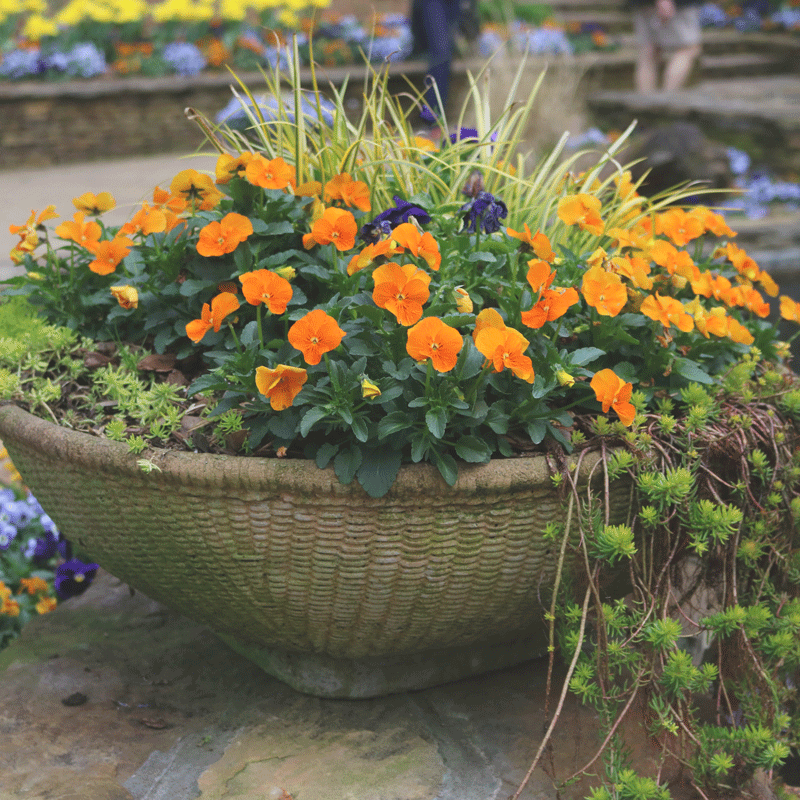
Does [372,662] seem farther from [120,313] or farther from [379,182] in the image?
[379,182]

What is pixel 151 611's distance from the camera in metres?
1.91

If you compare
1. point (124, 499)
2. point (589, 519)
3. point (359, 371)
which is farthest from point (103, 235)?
point (589, 519)

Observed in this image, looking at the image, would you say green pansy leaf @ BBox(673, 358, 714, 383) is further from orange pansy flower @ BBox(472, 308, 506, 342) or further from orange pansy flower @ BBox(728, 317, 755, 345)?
orange pansy flower @ BBox(472, 308, 506, 342)

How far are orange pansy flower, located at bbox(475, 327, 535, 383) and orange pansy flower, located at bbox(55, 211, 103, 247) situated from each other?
0.81 m

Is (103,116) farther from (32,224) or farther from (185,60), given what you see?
(32,224)

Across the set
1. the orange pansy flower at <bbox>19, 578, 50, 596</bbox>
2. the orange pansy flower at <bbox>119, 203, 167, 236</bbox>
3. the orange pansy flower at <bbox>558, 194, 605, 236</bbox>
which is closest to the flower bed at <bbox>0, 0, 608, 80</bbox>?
the orange pansy flower at <bbox>19, 578, 50, 596</bbox>

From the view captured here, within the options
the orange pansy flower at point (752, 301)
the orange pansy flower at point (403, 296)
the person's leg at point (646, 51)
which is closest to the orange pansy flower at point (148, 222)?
the orange pansy flower at point (403, 296)

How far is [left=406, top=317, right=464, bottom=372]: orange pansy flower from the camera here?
3.82ft

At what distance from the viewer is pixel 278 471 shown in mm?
1195

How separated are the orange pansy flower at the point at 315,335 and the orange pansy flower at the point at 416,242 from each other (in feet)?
0.68

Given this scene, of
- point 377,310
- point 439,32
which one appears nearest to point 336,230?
point 377,310

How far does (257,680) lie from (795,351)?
1891 mm

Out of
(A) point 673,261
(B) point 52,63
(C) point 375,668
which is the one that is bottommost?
(C) point 375,668

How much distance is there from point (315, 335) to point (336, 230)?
10.9 inches
